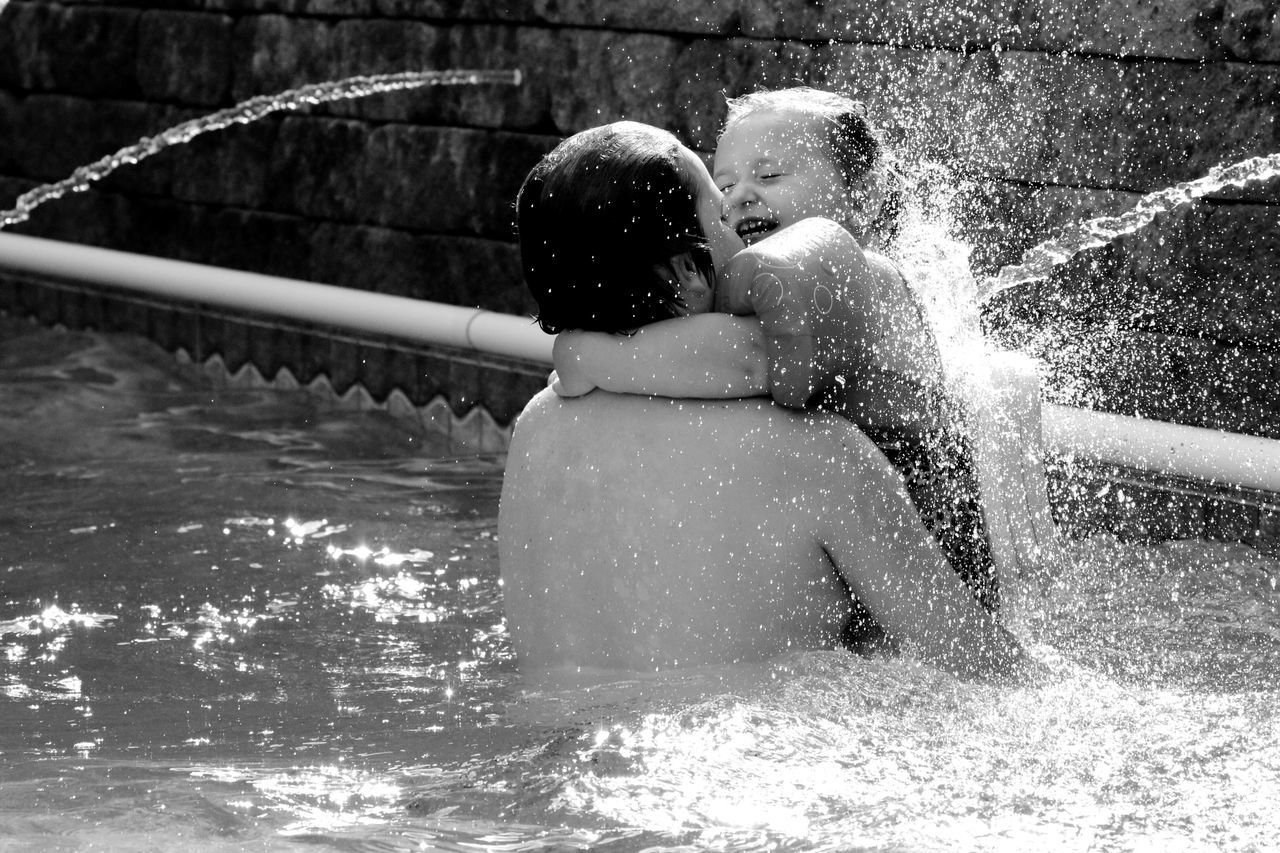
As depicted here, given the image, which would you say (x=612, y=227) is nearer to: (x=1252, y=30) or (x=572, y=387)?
(x=572, y=387)

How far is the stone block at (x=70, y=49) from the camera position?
7.82 meters

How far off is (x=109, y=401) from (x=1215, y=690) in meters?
4.68

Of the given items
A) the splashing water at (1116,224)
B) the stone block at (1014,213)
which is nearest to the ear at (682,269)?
the splashing water at (1116,224)

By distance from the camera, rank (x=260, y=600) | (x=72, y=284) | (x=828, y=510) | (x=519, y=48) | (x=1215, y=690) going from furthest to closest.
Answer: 1. (x=72, y=284)
2. (x=519, y=48)
3. (x=260, y=600)
4. (x=1215, y=690)
5. (x=828, y=510)

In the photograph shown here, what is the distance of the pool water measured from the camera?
7.57ft

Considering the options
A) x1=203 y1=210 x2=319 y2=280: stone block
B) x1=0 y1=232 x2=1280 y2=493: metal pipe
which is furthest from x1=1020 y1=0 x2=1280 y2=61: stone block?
x1=203 y1=210 x2=319 y2=280: stone block

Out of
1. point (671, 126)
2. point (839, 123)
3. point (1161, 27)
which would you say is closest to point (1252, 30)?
point (1161, 27)

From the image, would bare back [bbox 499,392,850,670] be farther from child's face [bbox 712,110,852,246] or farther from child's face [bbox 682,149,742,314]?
child's face [bbox 712,110,852,246]

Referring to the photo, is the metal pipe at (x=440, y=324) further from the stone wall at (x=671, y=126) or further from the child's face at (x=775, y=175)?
the child's face at (x=775, y=175)

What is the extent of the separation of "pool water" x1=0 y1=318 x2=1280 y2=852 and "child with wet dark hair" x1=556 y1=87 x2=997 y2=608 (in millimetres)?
416

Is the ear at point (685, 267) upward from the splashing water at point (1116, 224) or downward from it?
downward

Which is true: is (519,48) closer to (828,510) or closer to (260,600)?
(260,600)

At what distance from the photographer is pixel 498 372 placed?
21.3 feet

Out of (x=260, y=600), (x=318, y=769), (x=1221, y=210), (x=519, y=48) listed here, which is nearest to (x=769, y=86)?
(x=519, y=48)
